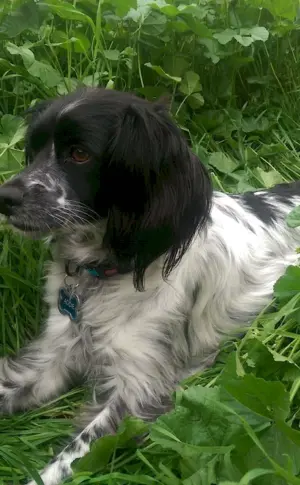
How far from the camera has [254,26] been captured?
4.07 meters

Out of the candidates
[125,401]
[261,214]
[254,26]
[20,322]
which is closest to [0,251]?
[20,322]

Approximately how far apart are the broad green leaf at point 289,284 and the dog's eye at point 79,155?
786 mm

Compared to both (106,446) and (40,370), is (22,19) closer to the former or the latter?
(40,370)

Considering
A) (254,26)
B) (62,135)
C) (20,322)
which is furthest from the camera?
(254,26)

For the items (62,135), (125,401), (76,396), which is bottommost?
(76,396)

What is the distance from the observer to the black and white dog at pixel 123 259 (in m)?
2.29

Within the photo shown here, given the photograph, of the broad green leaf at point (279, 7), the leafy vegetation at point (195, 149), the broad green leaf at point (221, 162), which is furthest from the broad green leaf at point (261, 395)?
the broad green leaf at point (279, 7)

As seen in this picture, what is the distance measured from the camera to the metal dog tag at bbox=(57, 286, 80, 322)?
2.65m

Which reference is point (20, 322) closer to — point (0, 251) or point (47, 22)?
point (0, 251)

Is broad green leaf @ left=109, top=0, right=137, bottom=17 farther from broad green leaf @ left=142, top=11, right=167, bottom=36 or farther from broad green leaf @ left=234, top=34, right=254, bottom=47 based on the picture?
broad green leaf @ left=234, top=34, right=254, bottom=47

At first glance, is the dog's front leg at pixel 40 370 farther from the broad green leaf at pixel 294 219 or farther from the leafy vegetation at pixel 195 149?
the broad green leaf at pixel 294 219

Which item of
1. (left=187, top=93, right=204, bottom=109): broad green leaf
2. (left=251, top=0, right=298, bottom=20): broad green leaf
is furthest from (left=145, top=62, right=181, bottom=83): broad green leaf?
(left=251, top=0, right=298, bottom=20): broad green leaf

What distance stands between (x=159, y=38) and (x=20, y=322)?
75.3 inches

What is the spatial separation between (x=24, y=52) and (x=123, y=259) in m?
1.46
